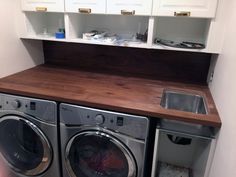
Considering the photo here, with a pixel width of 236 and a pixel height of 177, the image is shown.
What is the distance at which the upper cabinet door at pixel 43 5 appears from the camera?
172 centimetres

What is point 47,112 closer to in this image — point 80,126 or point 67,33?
point 80,126

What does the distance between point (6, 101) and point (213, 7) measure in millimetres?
1650

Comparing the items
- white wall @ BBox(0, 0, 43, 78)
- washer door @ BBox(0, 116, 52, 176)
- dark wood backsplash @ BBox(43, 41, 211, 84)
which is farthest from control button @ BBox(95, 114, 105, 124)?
white wall @ BBox(0, 0, 43, 78)

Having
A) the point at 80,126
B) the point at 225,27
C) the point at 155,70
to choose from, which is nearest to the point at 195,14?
the point at 225,27

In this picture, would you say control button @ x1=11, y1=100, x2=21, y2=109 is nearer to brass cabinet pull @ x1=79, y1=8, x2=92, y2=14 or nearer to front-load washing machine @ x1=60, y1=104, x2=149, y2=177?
front-load washing machine @ x1=60, y1=104, x2=149, y2=177

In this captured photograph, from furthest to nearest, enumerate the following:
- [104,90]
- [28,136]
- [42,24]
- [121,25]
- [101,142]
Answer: [42,24]
[121,25]
[28,136]
[104,90]
[101,142]

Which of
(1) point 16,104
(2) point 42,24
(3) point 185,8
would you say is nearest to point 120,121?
(1) point 16,104

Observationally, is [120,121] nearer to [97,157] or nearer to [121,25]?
[97,157]

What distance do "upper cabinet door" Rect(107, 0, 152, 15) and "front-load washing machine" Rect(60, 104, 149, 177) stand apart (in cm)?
78

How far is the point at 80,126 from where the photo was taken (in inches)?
58.3

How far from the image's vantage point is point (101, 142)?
5.00 ft

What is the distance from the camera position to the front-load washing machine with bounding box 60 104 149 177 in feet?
4.56

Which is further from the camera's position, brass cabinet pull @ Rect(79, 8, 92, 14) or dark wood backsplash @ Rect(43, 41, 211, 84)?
dark wood backsplash @ Rect(43, 41, 211, 84)

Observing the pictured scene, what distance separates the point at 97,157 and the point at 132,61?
956mm
